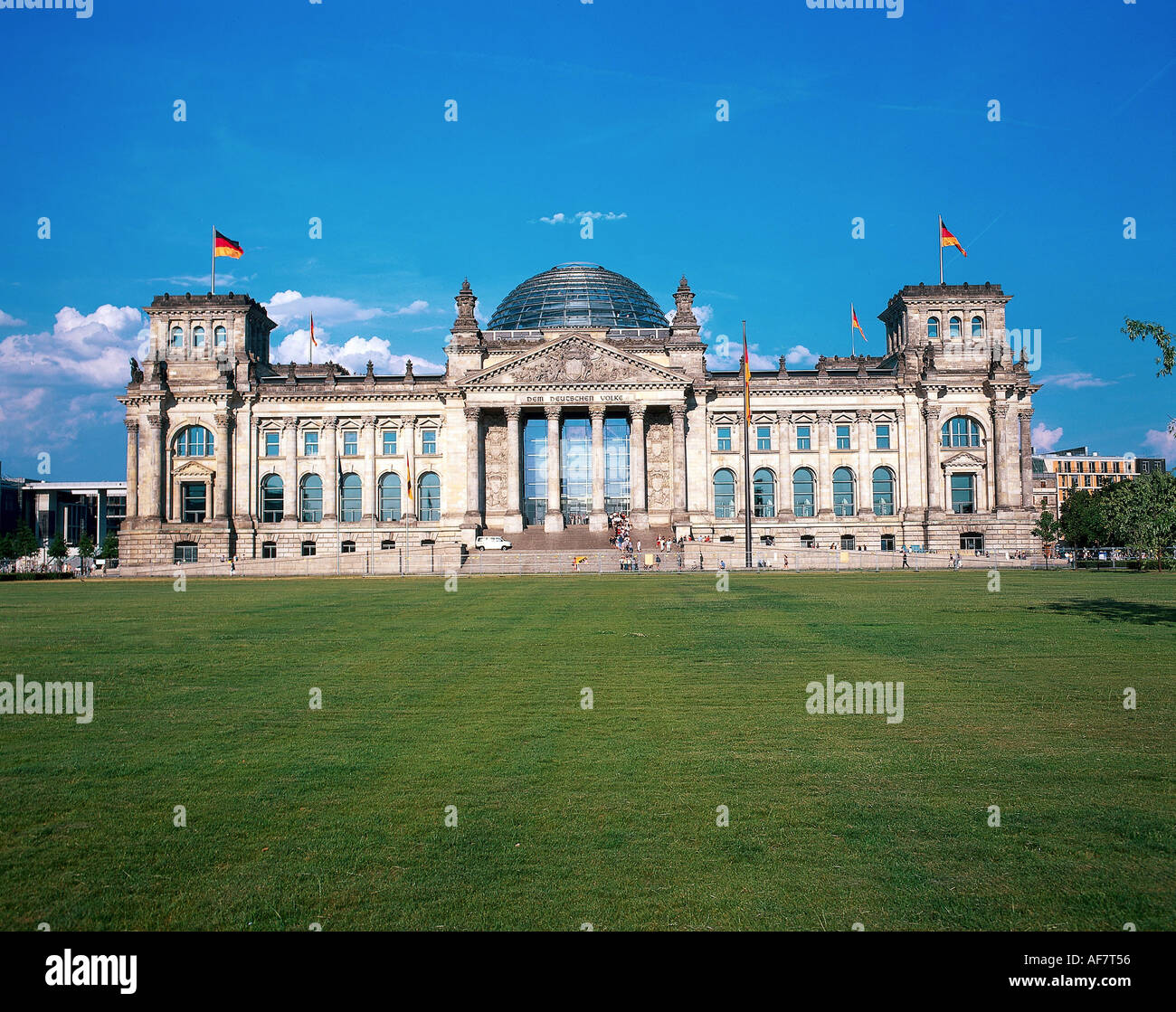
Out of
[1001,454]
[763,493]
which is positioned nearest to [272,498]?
[763,493]

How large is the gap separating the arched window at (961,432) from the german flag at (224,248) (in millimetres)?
67251

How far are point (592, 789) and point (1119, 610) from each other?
23.2 metres

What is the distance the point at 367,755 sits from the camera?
33.3 feet

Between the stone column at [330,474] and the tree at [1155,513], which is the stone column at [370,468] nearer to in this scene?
the stone column at [330,474]

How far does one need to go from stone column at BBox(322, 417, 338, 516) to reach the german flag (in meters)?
17.4

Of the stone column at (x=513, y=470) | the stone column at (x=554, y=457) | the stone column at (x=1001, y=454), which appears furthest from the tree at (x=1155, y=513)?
the stone column at (x=1001, y=454)

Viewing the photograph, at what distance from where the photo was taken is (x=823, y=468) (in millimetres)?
86875

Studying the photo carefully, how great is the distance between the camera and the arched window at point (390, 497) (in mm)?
88812

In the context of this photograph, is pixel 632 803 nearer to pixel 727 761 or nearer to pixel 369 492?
pixel 727 761

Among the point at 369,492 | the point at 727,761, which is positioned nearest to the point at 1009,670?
the point at 727,761

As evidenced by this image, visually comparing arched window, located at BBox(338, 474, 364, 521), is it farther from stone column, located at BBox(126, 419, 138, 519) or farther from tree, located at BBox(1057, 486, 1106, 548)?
tree, located at BBox(1057, 486, 1106, 548)

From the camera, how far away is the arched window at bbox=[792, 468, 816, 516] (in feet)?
287
